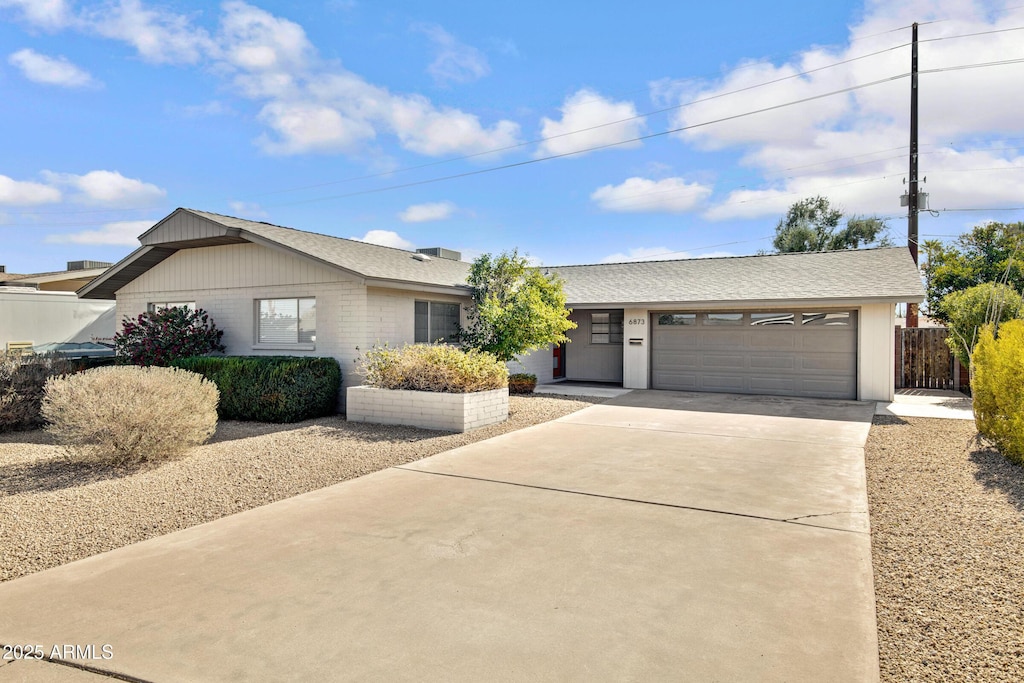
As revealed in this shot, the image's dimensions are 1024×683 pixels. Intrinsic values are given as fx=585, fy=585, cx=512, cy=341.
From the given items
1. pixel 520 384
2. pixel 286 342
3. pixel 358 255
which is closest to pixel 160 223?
pixel 286 342

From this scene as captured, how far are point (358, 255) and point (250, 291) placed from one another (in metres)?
2.43

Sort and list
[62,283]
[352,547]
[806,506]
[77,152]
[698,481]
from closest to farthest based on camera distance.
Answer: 1. [352,547]
2. [806,506]
3. [698,481]
4. [77,152]
5. [62,283]

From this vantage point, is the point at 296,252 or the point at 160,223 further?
the point at 160,223

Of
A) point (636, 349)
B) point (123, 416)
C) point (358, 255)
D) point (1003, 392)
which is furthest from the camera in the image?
point (636, 349)

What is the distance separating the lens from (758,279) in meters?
15.2

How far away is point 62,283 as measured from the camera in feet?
70.9

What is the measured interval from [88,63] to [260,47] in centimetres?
420

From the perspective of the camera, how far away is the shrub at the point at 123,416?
22.0ft

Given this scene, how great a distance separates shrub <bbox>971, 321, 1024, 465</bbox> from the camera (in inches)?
261

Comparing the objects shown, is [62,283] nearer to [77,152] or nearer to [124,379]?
[77,152]

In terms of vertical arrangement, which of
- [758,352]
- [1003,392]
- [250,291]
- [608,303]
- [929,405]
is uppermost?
[250,291]

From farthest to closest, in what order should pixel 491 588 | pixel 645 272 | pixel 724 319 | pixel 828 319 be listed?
pixel 645 272 < pixel 724 319 < pixel 828 319 < pixel 491 588

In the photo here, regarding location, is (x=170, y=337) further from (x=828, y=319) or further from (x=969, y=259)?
(x=969, y=259)

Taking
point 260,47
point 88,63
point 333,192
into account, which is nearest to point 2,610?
point 260,47
